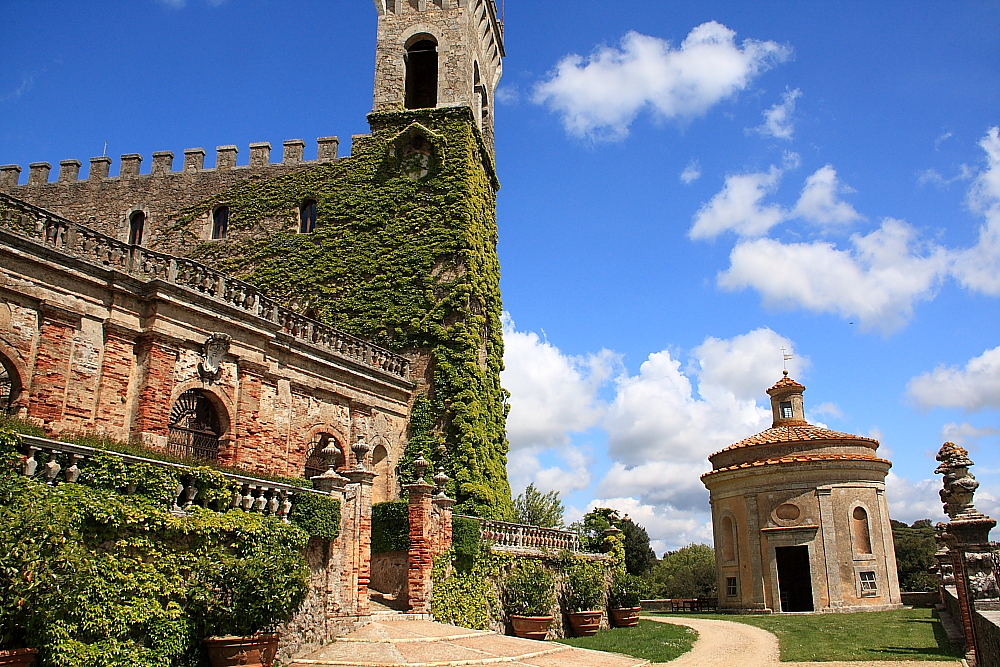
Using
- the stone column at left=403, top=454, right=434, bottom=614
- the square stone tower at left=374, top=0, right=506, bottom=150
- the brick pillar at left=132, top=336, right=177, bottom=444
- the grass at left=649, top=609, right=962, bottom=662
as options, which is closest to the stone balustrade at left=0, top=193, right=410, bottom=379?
the brick pillar at left=132, top=336, right=177, bottom=444

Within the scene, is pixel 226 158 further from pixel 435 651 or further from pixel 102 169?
pixel 435 651

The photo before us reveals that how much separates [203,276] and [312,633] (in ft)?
32.4

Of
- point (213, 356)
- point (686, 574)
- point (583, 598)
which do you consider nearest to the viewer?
point (213, 356)

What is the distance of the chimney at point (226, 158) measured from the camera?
31.4 meters

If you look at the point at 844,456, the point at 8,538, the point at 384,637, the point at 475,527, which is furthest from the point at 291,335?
the point at 844,456

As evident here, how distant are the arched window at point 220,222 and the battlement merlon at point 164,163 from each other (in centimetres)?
192

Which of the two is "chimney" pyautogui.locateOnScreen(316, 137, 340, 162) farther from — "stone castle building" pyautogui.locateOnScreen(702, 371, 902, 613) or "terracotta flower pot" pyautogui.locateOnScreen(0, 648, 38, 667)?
"terracotta flower pot" pyautogui.locateOnScreen(0, 648, 38, 667)

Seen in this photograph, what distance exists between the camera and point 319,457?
21531mm

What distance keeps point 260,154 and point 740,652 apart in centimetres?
2560

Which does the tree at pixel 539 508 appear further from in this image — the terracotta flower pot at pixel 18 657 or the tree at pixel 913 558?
the terracotta flower pot at pixel 18 657

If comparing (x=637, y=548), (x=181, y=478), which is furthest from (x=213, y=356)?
(x=637, y=548)

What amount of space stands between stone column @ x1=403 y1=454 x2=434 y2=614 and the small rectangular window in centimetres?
2072

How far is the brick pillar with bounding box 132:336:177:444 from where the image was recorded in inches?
650

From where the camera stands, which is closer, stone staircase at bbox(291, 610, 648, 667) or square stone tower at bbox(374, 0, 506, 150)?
stone staircase at bbox(291, 610, 648, 667)
